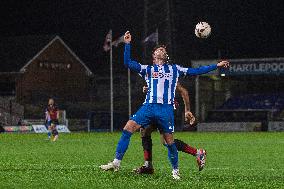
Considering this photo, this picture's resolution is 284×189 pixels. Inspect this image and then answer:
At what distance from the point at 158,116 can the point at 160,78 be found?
706 mm

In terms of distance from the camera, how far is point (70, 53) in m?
72.6

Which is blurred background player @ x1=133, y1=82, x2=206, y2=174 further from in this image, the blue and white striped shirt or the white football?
the white football

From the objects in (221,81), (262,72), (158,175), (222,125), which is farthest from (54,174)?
(221,81)

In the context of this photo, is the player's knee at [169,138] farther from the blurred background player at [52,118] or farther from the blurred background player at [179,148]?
the blurred background player at [52,118]

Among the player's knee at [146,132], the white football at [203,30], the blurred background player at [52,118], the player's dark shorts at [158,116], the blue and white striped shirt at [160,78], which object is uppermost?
the white football at [203,30]

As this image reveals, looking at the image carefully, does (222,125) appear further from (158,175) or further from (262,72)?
(158,175)

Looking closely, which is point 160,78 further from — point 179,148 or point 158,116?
point 179,148

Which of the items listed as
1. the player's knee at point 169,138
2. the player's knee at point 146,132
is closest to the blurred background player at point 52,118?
the player's knee at point 146,132

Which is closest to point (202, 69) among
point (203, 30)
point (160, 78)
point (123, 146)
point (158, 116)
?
point (160, 78)

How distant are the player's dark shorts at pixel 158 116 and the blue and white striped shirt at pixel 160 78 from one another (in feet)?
0.37

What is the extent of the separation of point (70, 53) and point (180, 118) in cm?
1982

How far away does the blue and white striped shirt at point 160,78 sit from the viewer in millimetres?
12508

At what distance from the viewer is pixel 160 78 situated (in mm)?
12500

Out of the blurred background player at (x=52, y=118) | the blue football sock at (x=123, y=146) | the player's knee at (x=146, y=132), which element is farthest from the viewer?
the blurred background player at (x=52, y=118)
